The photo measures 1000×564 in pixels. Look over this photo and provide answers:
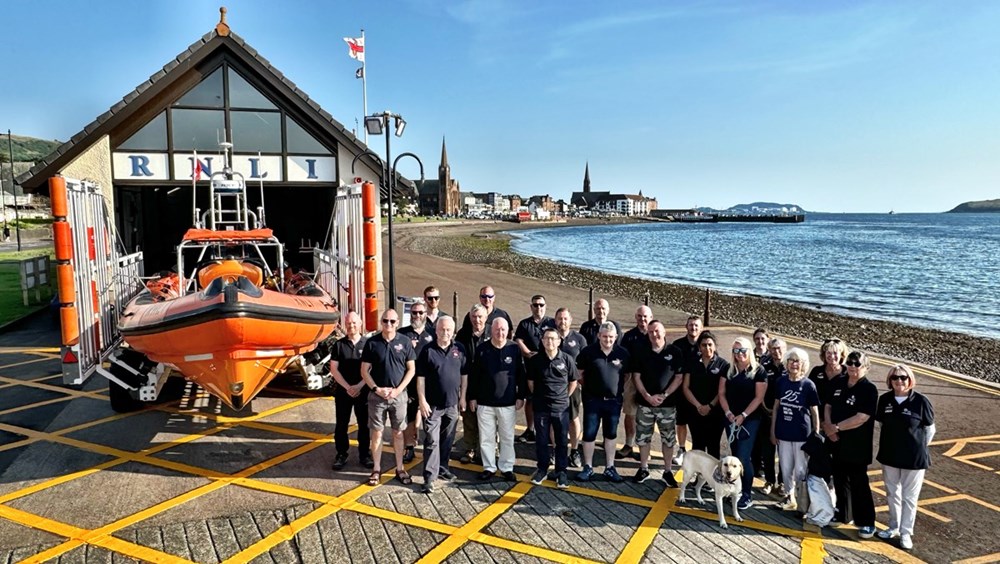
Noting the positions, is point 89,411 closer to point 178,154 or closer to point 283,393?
point 283,393

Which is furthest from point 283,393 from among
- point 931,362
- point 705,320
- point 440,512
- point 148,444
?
point 931,362

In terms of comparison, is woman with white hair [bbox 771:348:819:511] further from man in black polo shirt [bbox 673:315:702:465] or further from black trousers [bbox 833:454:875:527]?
man in black polo shirt [bbox 673:315:702:465]

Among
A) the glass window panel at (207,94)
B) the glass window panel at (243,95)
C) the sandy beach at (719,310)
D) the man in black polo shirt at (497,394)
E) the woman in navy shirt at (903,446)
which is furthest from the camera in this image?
the sandy beach at (719,310)

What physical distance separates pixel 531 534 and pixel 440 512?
90 cm

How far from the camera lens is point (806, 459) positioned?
5.73 m

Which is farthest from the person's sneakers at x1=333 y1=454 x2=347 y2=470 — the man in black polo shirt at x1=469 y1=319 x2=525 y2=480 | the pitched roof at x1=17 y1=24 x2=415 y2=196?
the pitched roof at x1=17 y1=24 x2=415 y2=196

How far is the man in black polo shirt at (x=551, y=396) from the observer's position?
6.25 meters

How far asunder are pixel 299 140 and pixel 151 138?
2714 mm

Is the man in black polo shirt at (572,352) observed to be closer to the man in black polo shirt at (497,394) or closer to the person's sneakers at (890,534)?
the man in black polo shirt at (497,394)

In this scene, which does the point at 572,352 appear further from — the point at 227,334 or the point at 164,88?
the point at 164,88

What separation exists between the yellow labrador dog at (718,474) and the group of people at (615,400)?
1.27 ft

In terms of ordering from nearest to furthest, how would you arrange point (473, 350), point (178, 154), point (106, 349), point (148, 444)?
point (473, 350)
point (148, 444)
point (106, 349)
point (178, 154)

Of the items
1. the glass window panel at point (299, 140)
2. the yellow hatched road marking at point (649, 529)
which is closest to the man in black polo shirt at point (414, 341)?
the yellow hatched road marking at point (649, 529)

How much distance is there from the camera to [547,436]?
6.45 meters
